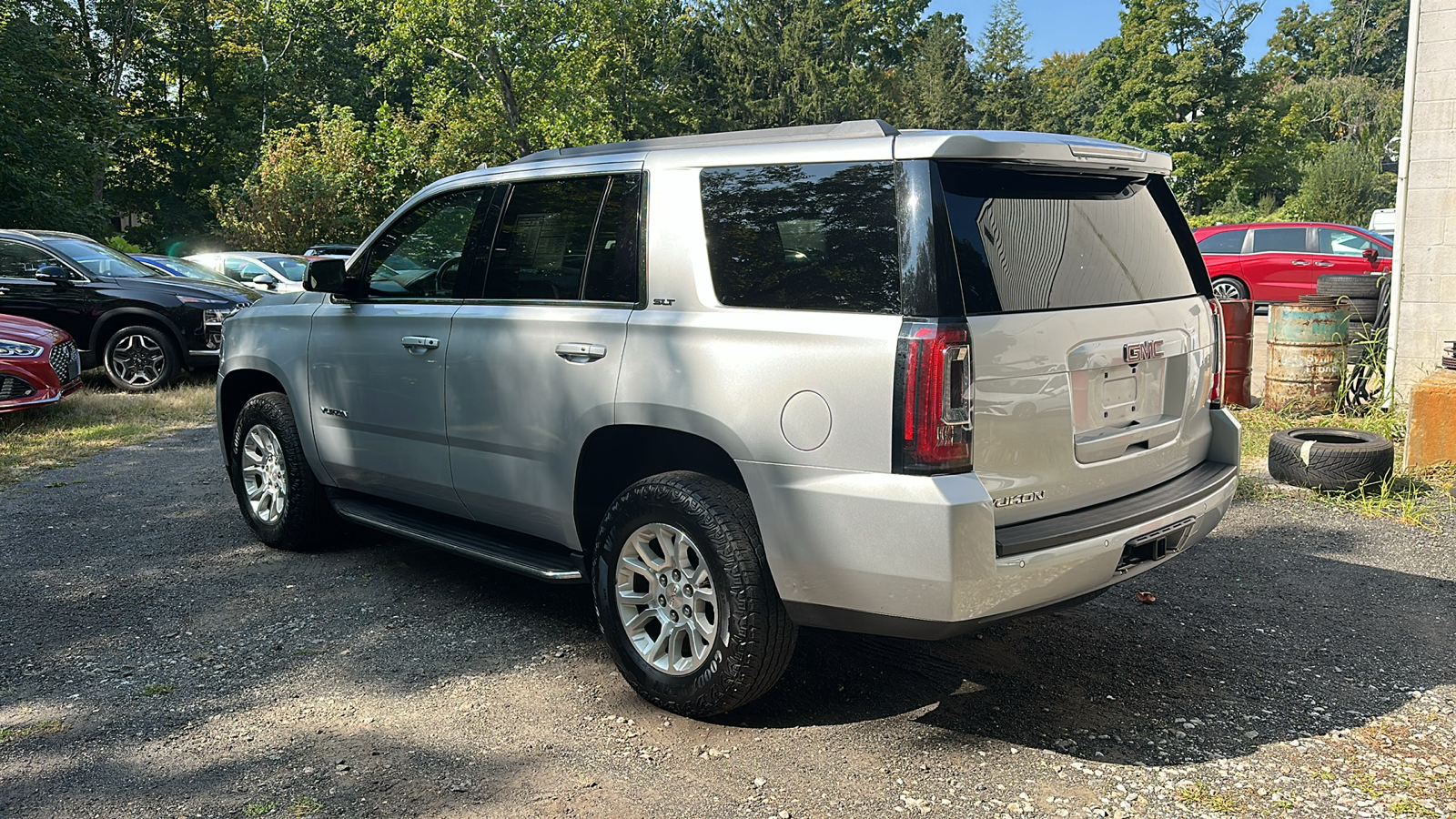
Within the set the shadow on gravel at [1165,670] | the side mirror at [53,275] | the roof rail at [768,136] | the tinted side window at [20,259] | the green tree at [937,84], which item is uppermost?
the green tree at [937,84]

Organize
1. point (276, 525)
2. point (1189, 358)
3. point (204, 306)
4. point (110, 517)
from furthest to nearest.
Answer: point (204, 306) → point (110, 517) → point (276, 525) → point (1189, 358)

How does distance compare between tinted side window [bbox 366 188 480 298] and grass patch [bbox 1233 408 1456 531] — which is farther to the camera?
grass patch [bbox 1233 408 1456 531]

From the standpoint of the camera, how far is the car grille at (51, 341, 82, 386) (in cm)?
971

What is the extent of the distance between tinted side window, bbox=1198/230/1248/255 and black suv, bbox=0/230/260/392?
15116 mm

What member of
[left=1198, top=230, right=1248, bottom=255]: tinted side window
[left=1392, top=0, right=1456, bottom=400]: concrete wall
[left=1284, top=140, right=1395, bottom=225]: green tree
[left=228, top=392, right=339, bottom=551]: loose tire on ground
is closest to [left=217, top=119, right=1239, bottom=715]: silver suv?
[left=228, top=392, right=339, bottom=551]: loose tire on ground

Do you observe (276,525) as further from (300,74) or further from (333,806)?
(300,74)

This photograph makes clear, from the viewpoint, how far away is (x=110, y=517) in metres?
6.71

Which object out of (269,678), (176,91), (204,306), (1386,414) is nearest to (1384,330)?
(1386,414)

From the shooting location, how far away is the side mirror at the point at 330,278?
523 cm

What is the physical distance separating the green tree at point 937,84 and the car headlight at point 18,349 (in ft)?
199

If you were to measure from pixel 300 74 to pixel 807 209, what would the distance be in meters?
44.2

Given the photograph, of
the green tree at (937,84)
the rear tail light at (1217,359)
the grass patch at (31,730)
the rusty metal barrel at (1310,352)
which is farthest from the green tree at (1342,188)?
the grass patch at (31,730)

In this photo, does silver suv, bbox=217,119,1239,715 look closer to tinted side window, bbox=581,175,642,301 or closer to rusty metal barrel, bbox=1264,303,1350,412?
tinted side window, bbox=581,175,642,301

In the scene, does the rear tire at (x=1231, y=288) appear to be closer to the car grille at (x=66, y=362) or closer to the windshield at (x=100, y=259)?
the windshield at (x=100, y=259)
